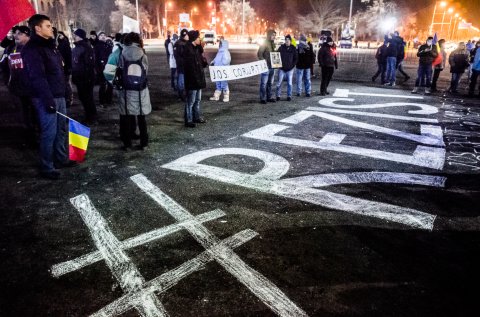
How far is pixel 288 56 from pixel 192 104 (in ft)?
13.2

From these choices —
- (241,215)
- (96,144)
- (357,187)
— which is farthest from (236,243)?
(96,144)

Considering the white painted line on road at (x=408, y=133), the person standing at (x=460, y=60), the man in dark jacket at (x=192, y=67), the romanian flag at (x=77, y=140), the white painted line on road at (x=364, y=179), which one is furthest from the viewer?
the person standing at (x=460, y=60)

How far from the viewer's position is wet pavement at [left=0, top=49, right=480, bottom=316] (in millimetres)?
2830

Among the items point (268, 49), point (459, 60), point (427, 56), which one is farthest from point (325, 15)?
point (268, 49)

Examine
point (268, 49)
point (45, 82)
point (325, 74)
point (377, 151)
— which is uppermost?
point (268, 49)

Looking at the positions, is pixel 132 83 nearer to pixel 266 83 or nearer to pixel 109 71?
pixel 109 71

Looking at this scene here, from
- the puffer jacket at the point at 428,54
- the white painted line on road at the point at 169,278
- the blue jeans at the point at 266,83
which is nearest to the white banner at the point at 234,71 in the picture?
the blue jeans at the point at 266,83

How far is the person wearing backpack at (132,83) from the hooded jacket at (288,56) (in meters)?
5.42

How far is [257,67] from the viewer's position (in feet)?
34.2

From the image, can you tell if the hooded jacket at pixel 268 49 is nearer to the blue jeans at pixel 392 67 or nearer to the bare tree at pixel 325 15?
the blue jeans at pixel 392 67

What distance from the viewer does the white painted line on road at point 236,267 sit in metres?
2.75

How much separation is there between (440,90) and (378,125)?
7.54 metres

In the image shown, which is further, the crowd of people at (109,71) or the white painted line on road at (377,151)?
the white painted line on road at (377,151)

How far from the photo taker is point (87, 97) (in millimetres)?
8219
